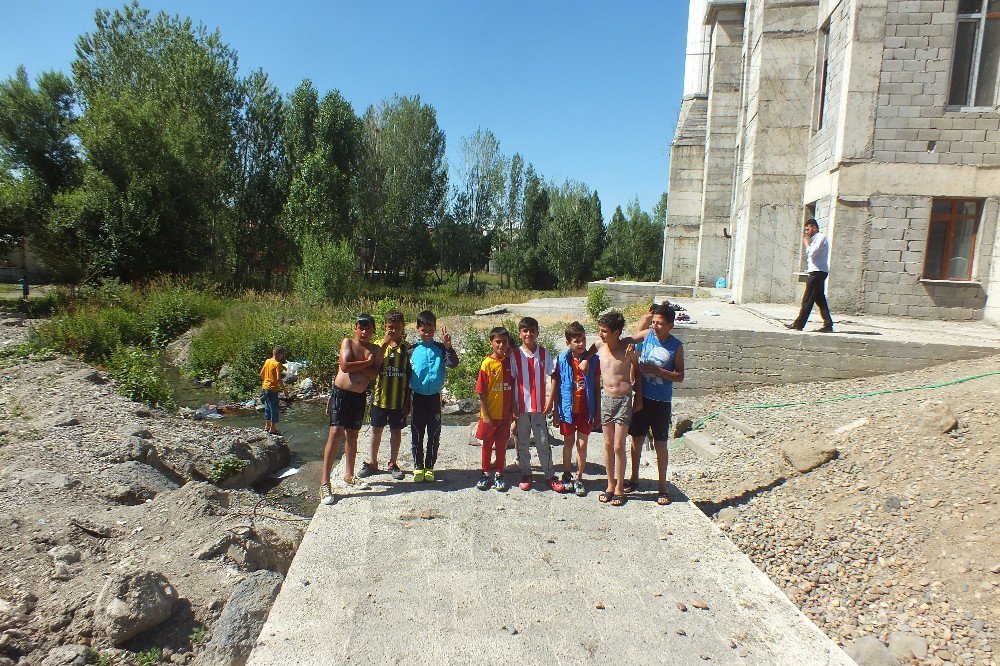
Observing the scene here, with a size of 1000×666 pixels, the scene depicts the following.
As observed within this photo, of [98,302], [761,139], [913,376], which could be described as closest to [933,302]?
[913,376]

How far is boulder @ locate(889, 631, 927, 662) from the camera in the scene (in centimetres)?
348

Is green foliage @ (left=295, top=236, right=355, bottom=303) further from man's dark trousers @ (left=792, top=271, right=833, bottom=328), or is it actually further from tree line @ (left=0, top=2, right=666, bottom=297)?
man's dark trousers @ (left=792, top=271, right=833, bottom=328)

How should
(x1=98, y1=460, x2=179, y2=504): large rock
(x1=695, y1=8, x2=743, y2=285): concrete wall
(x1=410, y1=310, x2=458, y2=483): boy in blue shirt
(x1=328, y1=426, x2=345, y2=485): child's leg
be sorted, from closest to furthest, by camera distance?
(x1=328, y1=426, x2=345, y2=485): child's leg
(x1=410, y1=310, x2=458, y2=483): boy in blue shirt
(x1=98, y1=460, x2=179, y2=504): large rock
(x1=695, y1=8, x2=743, y2=285): concrete wall

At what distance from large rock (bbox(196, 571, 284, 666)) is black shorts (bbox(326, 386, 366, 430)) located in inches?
56.6

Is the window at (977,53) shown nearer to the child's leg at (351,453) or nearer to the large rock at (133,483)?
the child's leg at (351,453)

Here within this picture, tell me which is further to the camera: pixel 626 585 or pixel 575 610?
pixel 626 585

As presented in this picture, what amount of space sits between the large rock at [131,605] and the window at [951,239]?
1147 cm

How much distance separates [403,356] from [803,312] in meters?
6.20

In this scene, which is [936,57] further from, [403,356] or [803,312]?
[403,356]

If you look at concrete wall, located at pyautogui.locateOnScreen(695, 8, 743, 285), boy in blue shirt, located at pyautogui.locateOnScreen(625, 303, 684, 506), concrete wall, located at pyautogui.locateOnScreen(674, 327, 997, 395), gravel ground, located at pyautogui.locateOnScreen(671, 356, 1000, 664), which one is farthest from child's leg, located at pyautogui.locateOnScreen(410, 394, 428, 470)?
concrete wall, located at pyautogui.locateOnScreen(695, 8, 743, 285)

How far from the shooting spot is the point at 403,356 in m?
5.00

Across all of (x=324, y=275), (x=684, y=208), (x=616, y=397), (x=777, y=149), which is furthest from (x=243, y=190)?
(x=616, y=397)

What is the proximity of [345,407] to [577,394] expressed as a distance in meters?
1.91

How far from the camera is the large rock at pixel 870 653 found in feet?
11.2
